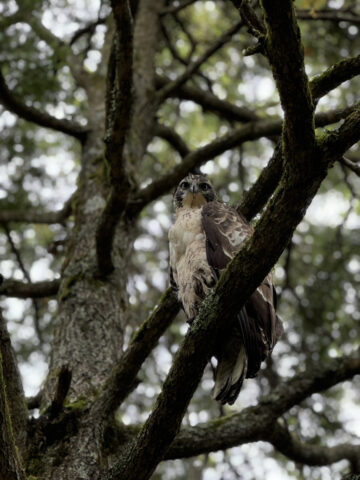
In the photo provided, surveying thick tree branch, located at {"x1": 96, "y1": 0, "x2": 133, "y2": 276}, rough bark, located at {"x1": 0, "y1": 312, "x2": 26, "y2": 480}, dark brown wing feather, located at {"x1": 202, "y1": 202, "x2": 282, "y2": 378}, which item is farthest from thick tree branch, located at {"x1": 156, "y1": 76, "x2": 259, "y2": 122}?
rough bark, located at {"x1": 0, "y1": 312, "x2": 26, "y2": 480}

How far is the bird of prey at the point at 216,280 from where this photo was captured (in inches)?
147

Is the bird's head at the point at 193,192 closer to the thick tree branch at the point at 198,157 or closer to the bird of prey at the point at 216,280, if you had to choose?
the thick tree branch at the point at 198,157

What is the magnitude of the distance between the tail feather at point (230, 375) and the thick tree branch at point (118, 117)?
153 cm

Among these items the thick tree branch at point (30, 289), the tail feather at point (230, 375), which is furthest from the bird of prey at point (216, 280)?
the thick tree branch at point (30, 289)

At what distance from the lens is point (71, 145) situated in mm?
10453

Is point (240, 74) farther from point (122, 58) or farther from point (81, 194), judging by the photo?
point (122, 58)

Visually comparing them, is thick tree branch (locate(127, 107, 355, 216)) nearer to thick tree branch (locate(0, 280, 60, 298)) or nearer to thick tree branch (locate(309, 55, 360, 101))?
thick tree branch (locate(0, 280, 60, 298))

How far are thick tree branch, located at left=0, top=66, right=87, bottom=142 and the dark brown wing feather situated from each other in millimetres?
2675

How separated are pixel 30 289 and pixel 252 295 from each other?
272 centimetres

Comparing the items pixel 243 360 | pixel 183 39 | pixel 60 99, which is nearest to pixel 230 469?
pixel 243 360

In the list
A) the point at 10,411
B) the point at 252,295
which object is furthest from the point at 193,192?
the point at 10,411

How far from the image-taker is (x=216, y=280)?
13.4 ft

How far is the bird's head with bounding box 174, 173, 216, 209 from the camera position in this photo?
5.46 m

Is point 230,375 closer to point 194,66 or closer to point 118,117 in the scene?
point 118,117
